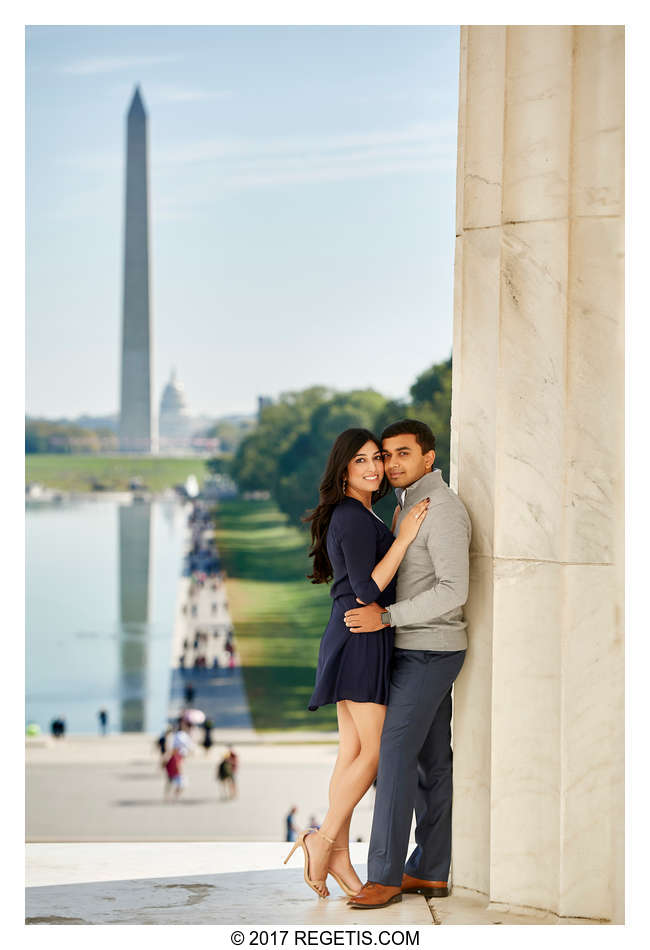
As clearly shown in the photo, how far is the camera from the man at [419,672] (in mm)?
5688

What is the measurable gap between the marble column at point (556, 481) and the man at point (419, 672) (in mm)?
215

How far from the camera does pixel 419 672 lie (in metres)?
5.84

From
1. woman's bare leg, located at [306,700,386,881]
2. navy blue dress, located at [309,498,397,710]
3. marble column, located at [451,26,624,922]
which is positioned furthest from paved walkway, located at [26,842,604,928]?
navy blue dress, located at [309,498,397,710]

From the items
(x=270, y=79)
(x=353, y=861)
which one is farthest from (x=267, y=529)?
(x=353, y=861)

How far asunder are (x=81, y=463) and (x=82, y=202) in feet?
55.7

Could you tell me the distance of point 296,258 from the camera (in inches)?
2869

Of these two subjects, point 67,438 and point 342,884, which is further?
point 67,438

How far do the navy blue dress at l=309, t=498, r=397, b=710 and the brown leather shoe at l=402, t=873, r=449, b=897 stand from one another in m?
1.01

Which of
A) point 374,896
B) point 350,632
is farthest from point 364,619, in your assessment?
point 374,896

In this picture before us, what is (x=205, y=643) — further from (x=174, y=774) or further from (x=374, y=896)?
(x=374, y=896)

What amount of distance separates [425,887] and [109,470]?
71.2m

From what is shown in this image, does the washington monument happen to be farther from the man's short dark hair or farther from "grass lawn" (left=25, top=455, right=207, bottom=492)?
the man's short dark hair

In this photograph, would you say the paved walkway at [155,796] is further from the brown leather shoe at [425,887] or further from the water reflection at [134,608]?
the brown leather shoe at [425,887]
